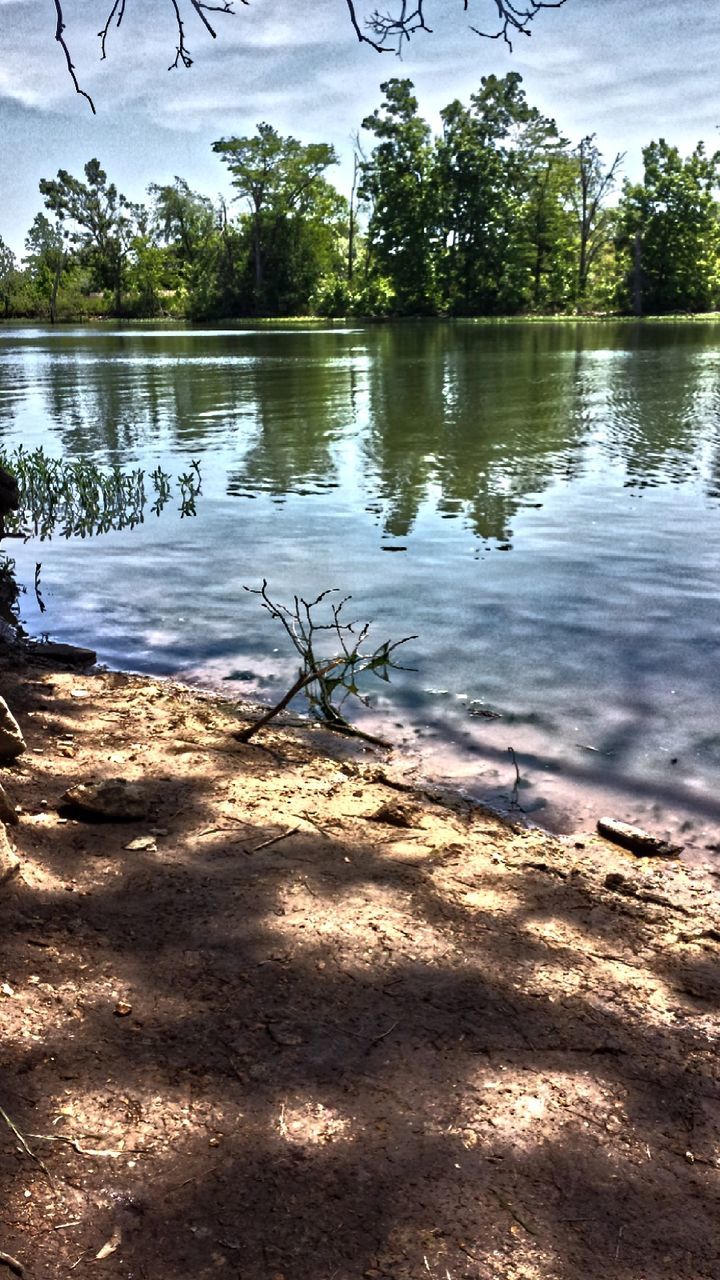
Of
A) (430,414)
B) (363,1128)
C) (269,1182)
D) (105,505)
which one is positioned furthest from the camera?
(430,414)

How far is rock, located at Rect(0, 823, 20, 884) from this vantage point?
10.6ft

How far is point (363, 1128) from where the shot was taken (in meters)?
2.41

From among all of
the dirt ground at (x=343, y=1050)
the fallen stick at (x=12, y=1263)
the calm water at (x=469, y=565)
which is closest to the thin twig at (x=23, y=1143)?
the dirt ground at (x=343, y=1050)

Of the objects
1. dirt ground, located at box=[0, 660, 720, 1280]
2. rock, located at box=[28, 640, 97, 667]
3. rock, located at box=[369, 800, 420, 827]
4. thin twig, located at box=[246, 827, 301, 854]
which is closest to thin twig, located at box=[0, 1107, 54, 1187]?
dirt ground, located at box=[0, 660, 720, 1280]

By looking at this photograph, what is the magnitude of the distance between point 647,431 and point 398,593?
39.6 ft

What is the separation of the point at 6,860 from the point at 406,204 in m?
103

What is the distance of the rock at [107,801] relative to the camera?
4.01m

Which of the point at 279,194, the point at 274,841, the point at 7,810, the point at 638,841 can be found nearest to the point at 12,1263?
the point at 7,810

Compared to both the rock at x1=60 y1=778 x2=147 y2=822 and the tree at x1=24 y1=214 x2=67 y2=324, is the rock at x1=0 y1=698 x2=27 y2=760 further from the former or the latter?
the tree at x1=24 y1=214 x2=67 y2=324

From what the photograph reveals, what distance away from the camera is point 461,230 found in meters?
95.7

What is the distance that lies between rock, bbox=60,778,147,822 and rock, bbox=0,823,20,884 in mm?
618

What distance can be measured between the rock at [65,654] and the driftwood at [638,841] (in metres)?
4.23

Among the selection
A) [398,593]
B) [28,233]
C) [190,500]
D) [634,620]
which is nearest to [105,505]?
[190,500]

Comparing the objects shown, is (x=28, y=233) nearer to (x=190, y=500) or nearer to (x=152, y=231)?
(x=152, y=231)
